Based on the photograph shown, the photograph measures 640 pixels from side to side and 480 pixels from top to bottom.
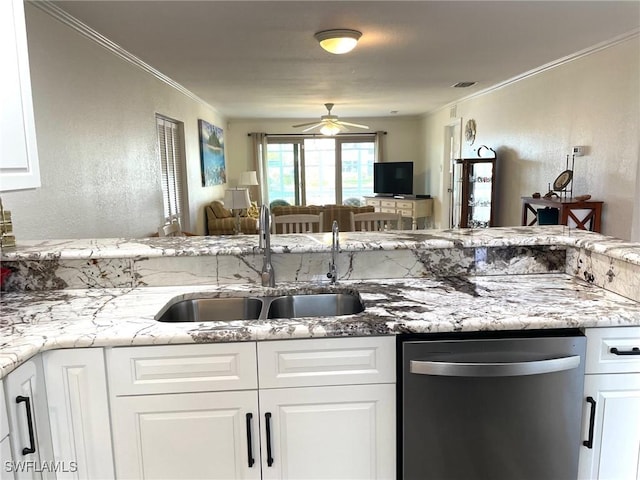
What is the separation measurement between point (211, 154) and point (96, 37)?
3.71 meters

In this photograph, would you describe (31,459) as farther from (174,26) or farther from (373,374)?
(174,26)

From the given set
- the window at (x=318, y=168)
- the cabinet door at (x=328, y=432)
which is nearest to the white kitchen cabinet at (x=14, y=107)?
the cabinet door at (x=328, y=432)

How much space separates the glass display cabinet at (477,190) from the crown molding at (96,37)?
376 cm

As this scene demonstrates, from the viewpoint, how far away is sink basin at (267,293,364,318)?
1.83 metres

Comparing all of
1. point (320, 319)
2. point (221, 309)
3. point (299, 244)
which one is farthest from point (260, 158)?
point (320, 319)

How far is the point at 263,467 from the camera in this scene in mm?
1404

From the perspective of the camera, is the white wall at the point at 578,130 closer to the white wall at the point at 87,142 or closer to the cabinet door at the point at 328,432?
the cabinet door at the point at 328,432

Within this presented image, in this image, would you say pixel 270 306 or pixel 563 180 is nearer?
pixel 270 306

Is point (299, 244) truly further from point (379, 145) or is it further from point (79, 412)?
point (379, 145)

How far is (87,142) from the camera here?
3.10m

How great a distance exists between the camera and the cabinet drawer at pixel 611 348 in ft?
4.63

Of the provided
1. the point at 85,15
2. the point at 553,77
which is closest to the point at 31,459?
the point at 85,15

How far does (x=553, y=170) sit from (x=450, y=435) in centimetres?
392

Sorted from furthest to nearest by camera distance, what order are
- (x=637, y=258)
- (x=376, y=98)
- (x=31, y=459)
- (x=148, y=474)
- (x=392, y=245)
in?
1. (x=376, y=98)
2. (x=392, y=245)
3. (x=637, y=258)
4. (x=148, y=474)
5. (x=31, y=459)
